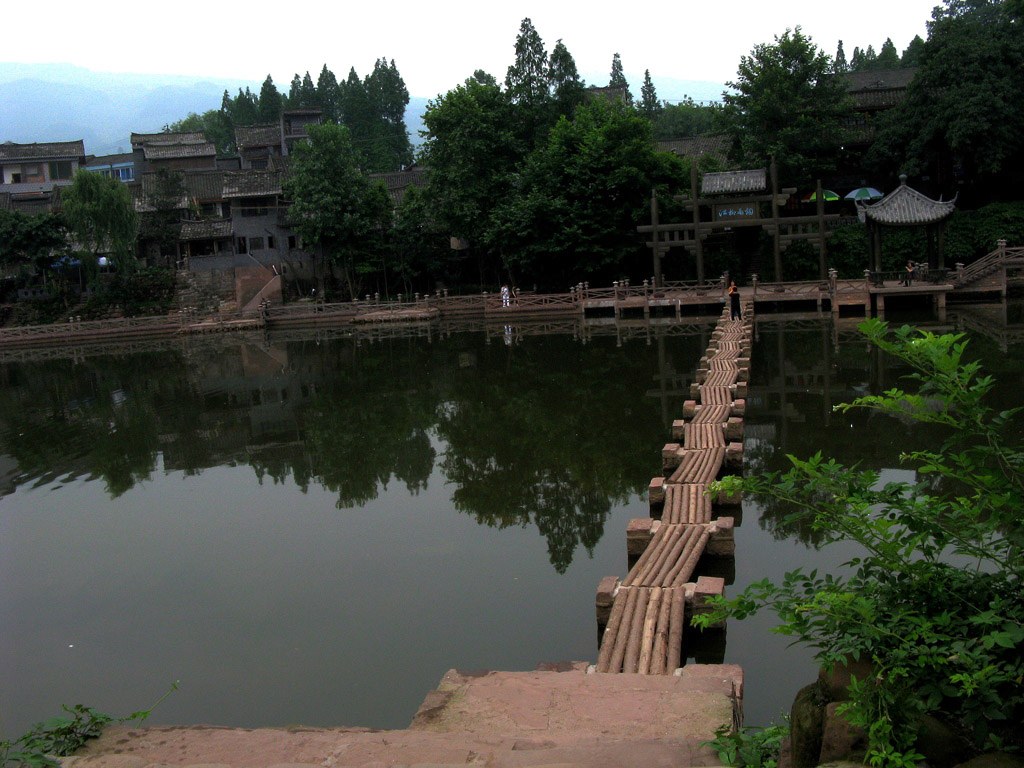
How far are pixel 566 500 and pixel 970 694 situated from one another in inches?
402

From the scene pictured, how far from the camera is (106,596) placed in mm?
11945

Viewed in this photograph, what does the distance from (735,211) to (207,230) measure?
2848 centimetres

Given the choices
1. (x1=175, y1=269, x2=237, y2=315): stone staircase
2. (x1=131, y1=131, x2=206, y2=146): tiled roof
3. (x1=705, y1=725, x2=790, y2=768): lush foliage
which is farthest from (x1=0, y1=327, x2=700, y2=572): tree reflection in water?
(x1=131, y1=131, x2=206, y2=146): tiled roof

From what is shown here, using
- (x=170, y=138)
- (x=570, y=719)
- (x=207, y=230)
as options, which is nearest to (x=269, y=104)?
(x=170, y=138)

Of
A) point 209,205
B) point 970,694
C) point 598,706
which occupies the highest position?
point 209,205

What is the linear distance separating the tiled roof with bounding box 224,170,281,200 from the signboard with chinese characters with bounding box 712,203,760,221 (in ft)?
78.9

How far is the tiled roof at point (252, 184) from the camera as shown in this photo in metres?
49.6

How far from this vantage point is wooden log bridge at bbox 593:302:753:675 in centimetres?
829

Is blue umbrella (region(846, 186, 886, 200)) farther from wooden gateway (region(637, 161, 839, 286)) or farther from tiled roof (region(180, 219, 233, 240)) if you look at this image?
tiled roof (region(180, 219, 233, 240))

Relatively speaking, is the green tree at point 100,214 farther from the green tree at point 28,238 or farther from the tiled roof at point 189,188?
the tiled roof at point 189,188

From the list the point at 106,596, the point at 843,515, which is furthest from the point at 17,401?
the point at 843,515

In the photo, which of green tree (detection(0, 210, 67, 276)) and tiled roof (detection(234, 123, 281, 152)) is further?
tiled roof (detection(234, 123, 281, 152))

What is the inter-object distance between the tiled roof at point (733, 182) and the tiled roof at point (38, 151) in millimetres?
42047

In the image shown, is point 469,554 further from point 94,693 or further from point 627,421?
point 627,421
